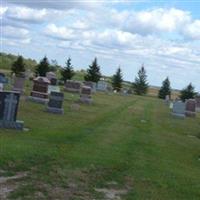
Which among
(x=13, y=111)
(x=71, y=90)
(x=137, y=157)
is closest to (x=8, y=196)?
(x=137, y=157)

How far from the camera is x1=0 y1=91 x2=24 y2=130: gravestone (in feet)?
58.8

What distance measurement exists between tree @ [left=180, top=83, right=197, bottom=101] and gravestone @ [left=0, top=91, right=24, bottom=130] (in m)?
60.3

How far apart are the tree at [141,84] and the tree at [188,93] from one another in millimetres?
17085

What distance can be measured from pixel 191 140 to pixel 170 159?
7977 millimetres

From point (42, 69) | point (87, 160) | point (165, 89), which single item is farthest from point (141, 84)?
point (87, 160)

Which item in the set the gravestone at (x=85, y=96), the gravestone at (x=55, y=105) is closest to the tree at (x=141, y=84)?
the gravestone at (x=85, y=96)

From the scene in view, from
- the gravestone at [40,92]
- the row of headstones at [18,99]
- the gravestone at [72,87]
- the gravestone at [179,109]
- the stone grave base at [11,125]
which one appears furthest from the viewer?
the gravestone at [72,87]

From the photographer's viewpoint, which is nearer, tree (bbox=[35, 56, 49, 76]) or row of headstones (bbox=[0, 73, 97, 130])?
row of headstones (bbox=[0, 73, 97, 130])

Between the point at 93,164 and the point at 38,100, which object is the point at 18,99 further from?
the point at 38,100

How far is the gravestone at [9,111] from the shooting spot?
17.9 meters

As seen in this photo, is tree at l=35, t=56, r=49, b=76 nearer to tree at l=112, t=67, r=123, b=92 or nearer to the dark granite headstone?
the dark granite headstone

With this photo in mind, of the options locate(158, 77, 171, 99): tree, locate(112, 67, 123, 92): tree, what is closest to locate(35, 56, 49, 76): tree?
locate(112, 67, 123, 92): tree

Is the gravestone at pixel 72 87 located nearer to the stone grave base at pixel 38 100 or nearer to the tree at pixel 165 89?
the stone grave base at pixel 38 100

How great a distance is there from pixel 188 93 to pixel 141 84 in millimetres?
20522
